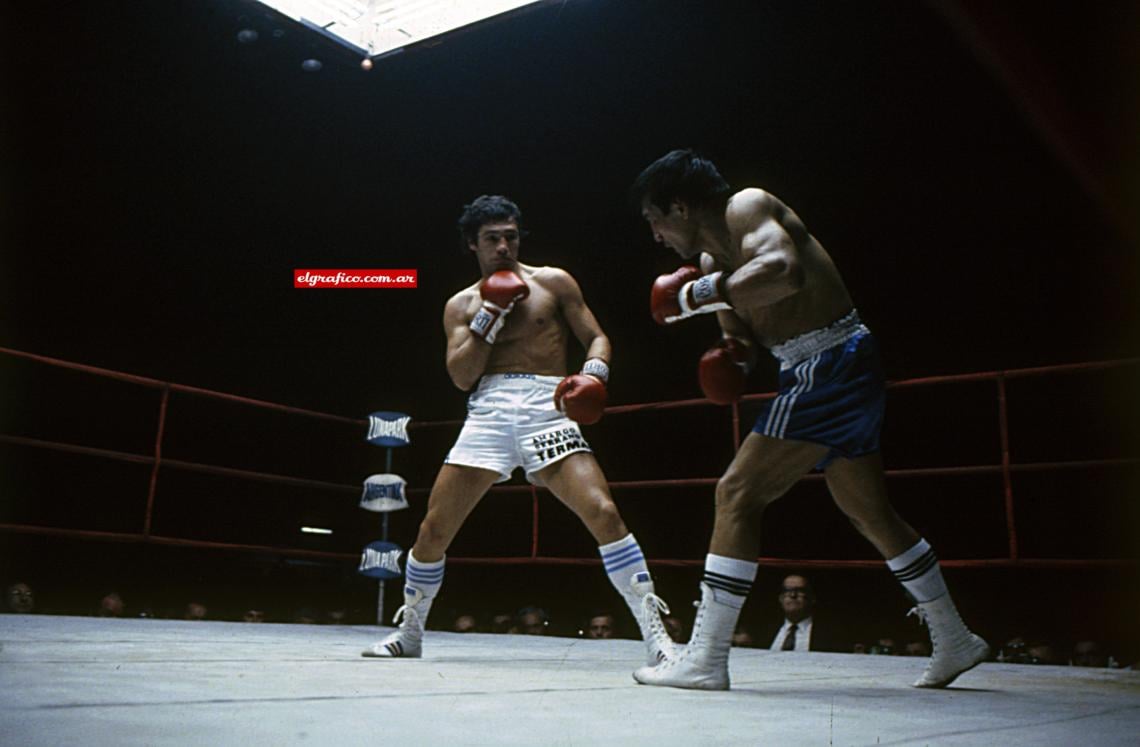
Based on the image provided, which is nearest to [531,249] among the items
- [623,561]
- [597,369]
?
[597,369]

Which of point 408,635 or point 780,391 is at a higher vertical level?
point 780,391

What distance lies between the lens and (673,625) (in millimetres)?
4387

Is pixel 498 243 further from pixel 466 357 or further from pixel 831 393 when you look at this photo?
pixel 831 393

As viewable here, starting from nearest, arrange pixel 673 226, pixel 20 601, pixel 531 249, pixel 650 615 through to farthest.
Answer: pixel 673 226
pixel 650 615
pixel 20 601
pixel 531 249

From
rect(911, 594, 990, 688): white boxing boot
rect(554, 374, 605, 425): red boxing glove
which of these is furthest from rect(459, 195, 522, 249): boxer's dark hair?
rect(911, 594, 990, 688): white boxing boot

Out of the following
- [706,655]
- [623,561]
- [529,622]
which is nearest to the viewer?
[706,655]

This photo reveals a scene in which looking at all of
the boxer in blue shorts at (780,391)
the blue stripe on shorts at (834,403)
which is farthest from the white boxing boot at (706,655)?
the blue stripe on shorts at (834,403)

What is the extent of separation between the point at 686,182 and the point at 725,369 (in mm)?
368

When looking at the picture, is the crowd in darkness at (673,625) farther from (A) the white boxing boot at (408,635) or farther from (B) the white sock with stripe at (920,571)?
(A) the white boxing boot at (408,635)

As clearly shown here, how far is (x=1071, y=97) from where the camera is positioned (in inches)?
105

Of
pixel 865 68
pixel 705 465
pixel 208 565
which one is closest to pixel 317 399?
pixel 208 565

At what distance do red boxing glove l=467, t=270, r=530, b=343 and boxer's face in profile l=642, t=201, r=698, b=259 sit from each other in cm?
56

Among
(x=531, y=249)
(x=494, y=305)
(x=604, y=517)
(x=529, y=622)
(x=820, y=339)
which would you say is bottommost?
(x=529, y=622)

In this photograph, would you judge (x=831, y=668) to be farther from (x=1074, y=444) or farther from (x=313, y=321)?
(x=313, y=321)
